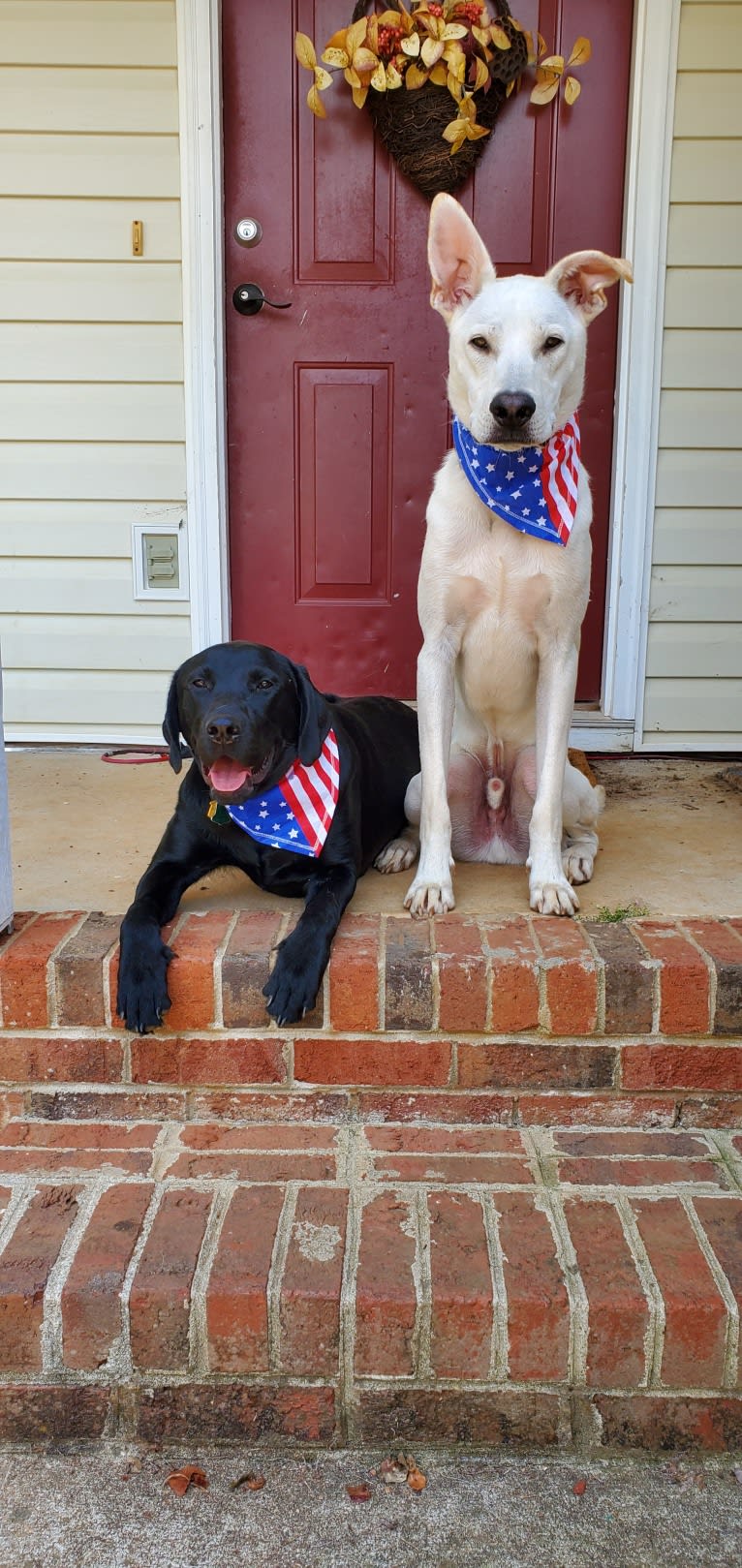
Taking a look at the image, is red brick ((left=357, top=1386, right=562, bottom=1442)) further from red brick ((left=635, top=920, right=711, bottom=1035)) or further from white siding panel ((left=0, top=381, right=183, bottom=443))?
white siding panel ((left=0, top=381, right=183, bottom=443))

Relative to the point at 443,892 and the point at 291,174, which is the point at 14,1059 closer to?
the point at 443,892

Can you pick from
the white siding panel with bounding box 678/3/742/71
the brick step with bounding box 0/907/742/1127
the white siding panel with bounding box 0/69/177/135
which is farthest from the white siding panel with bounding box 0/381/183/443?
the brick step with bounding box 0/907/742/1127

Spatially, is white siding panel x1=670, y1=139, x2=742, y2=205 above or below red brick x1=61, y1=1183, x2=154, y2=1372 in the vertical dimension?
above

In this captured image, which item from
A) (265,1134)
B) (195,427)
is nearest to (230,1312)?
(265,1134)

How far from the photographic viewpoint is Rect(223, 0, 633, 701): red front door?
367 cm

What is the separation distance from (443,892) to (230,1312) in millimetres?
1000

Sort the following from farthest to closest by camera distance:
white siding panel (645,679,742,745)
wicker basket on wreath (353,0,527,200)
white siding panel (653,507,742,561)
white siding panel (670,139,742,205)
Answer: white siding panel (645,679,742,745), white siding panel (653,507,742,561), white siding panel (670,139,742,205), wicker basket on wreath (353,0,527,200)

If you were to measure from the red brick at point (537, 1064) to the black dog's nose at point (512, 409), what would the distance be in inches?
47.7

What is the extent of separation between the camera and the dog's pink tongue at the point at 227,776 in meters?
2.28

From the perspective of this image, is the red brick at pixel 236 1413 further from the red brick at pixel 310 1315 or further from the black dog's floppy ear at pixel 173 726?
the black dog's floppy ear at pixel 173 726

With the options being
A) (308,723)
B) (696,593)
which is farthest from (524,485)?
(696,593)

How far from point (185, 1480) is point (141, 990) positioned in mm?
819

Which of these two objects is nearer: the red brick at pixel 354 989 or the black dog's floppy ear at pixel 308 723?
the red brick at pixel 354 989

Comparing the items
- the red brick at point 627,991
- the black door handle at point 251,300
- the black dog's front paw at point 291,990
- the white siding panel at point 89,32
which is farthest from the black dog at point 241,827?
the white siding panel at point 89,32
